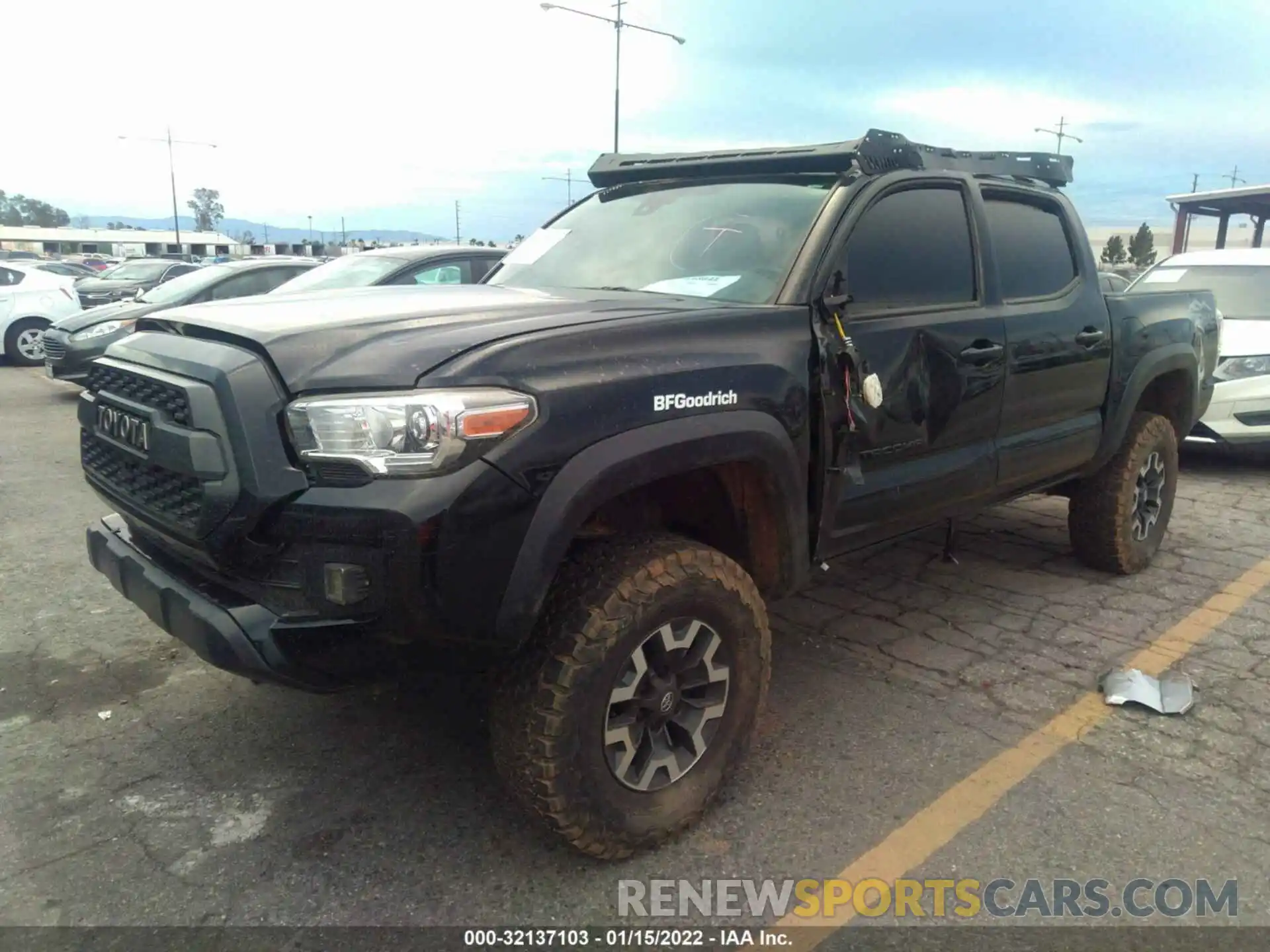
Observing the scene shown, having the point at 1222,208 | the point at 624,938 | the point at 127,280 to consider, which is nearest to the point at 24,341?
the point at 127,280

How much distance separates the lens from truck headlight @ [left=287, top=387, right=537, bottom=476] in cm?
217

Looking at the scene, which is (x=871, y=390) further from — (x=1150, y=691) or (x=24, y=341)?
(x=24, y=341)

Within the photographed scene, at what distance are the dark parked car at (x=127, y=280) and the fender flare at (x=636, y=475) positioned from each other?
19.3 meters

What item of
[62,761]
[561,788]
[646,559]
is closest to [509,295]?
[646,559]

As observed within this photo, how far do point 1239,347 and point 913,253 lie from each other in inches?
218

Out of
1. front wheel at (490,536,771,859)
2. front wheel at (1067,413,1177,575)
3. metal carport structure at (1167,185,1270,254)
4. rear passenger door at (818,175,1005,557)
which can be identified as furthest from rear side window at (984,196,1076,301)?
metal carport structure at (1167,185,1270,254)

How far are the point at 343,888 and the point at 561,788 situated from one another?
645 millimetres

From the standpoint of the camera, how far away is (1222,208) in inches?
664

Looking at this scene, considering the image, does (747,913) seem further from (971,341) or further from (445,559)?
(971,341)

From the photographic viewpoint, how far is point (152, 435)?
245cm

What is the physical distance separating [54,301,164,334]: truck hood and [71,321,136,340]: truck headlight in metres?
0.07

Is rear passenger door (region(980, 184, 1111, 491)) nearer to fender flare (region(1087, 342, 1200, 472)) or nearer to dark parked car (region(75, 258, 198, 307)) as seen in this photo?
fender flare (region(1087, 342, 1200, 472))

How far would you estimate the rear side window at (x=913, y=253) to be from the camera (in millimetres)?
3309

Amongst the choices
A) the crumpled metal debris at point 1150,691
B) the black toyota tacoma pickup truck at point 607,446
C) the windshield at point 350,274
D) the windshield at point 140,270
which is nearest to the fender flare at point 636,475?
the black toyota tacoma pickup truck at point 607,446
